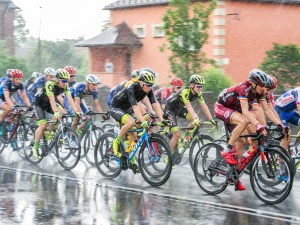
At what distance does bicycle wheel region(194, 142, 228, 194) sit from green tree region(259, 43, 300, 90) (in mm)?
14267

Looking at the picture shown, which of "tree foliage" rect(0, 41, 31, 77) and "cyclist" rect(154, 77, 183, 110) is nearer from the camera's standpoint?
"cyclist" rect(154, 77, 183, 110)

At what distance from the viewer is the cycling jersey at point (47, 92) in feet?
43.9

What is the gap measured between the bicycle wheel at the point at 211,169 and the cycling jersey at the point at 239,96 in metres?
0.68

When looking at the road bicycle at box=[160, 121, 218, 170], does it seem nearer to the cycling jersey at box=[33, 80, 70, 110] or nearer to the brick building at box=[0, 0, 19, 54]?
the cycling jersey at box=[33, 80, 70, 110]

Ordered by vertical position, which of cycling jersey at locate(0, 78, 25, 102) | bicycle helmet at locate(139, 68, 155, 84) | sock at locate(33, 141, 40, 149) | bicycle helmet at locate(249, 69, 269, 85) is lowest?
sock at locate(33, 141, 40, 149)

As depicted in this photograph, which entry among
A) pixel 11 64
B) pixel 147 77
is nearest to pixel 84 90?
pixel 147 77

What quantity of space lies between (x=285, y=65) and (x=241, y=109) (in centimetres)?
1486

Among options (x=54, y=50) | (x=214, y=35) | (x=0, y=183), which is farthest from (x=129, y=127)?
(x=54, y=50)

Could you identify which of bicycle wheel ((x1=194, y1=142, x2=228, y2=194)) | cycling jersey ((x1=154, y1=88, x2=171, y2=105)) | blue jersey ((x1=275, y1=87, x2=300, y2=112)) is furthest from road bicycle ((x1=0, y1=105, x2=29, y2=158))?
blue jersey ((x1=275, y1=87, x2=300, y2=112))

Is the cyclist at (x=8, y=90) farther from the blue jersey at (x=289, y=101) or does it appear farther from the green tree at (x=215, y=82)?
the green tree at (x=215, y=82)

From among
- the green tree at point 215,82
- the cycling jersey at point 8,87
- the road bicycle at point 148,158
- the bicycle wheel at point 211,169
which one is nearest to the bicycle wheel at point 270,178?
the bicycle wheel at point 211,169

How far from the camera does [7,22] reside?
67.9 meters

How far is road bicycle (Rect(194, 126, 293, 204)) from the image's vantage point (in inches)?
364

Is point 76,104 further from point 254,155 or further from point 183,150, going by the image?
point 254,155
